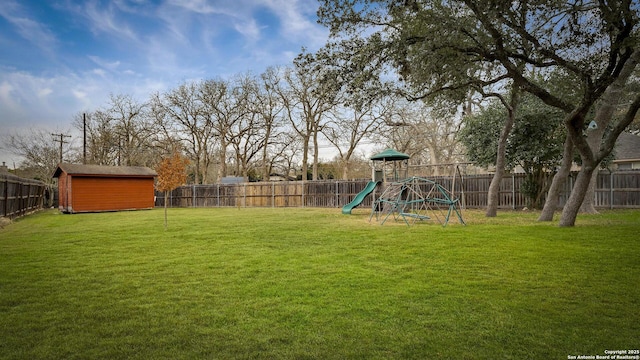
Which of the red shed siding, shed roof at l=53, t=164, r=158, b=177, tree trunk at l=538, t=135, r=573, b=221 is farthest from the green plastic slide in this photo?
the red shed siding

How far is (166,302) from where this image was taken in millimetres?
3904

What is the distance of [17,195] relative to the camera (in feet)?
52.1

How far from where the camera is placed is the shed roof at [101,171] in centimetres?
2078

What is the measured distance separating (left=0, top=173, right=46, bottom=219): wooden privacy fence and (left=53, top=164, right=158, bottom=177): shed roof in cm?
157

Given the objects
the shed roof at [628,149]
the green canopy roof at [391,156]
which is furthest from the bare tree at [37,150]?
the shed roof at [628,149]

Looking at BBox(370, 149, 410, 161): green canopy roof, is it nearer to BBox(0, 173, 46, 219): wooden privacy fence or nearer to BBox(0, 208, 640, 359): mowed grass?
BBox(0, 208, 640, 359): mowed grass

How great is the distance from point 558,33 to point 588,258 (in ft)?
16.6

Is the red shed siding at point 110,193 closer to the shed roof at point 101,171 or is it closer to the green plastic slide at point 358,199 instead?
the shed roof at point 101,171

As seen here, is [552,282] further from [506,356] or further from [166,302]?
[166,302]

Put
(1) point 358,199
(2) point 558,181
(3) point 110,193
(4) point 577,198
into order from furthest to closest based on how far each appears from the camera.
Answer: (3) point 110,193 → (1) point 358,199 → (2) point 558,181 → (4) point 577,198

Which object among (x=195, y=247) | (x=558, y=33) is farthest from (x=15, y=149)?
(x=558, y=33)

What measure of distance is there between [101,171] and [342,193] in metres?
14.2

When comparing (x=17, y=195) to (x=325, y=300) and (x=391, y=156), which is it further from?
(x=325, y=300)

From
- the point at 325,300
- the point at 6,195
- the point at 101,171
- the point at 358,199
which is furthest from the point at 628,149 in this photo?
the point at 6,195
